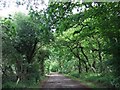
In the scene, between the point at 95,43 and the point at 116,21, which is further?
the point at 95,43

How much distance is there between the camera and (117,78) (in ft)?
45.9

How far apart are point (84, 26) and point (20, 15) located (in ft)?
19.2

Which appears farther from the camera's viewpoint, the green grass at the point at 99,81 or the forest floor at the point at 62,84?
the forest floor at the point at 62,84

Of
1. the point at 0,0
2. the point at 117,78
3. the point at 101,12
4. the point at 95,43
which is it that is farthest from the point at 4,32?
the point at 95,43

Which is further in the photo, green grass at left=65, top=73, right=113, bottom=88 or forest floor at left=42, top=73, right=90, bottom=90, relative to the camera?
A: forest floor at left=42, top=73, right=90, bottom=90

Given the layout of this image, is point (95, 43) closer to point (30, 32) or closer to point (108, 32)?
point (30, 32)

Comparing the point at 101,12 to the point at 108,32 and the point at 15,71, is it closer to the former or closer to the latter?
the point at 108,32

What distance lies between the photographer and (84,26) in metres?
14.9

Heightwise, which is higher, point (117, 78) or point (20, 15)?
point (20, 15)

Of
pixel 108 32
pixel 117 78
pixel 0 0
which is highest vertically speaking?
pixel 0 0

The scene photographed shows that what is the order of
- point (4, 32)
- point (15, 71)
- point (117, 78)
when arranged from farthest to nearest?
point (15, 71) → point (117, 78) → point (4, 32)

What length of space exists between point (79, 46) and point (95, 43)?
10.4 ft

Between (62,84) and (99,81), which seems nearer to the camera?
(99,81)

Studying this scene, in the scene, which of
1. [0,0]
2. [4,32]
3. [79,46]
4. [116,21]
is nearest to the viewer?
[0,0]
